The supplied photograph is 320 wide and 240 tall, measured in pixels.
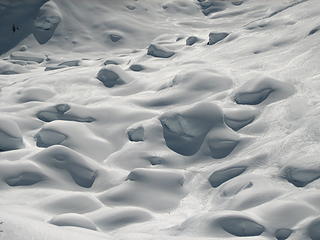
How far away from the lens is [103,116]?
448 inches

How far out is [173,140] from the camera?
404 inches

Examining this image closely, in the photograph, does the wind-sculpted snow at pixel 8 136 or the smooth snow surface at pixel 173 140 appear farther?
the wind-sculpted snow at pixel 8 136

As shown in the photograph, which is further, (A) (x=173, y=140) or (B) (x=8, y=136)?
(A) (x=173, y=140)

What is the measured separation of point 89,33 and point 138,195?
1146cm

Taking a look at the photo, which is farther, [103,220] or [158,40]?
[158,40]

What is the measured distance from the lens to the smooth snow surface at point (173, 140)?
23.7 ft

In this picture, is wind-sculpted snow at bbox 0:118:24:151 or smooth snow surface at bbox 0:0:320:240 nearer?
smooth snow surface at bbox 0:0:320:240

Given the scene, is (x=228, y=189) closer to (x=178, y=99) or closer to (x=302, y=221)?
(x=302, y=221)

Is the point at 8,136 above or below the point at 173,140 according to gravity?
above

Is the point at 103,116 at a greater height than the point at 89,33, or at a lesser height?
greater

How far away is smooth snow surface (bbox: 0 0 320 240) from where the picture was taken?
23.7ft

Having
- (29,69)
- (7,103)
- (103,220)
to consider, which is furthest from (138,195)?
(29,69)

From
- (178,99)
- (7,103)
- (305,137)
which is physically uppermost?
(305,137)

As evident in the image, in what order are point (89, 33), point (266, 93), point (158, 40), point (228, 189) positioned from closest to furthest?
point (228, 189) → point (266, 93) → point (158, 40) → point (89, 33)
